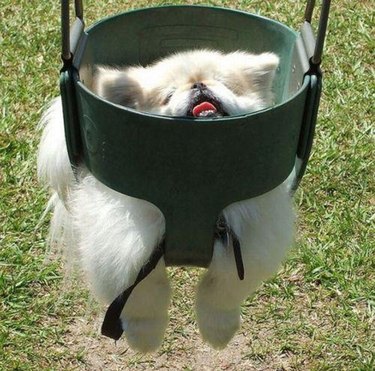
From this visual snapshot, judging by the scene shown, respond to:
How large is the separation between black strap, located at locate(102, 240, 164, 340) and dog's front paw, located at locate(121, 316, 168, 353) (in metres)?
0.06

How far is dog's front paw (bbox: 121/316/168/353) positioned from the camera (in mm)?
2240

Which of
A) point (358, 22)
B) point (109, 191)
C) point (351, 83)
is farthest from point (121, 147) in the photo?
point (358, 22)

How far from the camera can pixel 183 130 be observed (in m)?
1.69

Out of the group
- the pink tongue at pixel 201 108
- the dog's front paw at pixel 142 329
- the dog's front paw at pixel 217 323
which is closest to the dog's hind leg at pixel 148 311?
the dog's front paw at pixel 142 329

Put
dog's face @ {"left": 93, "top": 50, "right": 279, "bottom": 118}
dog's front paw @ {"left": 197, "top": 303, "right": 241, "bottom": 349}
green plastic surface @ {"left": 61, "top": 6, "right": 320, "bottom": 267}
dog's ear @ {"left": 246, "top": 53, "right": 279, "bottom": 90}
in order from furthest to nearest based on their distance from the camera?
1. dog's ear @ {"left": 246, "top": 53, "right": 279, "bottom": 90}
2. dog's front paw @ {"left": 197, "top": 303, "right": 241, "bottom": 349}
3. dog's face @ {"left": 93, "top": 50, "right": 279, "bottom": 118}
4. green plastic surface @ {"left": 61, "top": 6, "right": 320, "bottom": 267}

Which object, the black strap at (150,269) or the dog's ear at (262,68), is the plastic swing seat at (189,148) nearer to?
the black strap at (150,269)

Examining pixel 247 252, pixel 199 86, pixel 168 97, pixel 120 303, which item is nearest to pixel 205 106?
pixel 199 86

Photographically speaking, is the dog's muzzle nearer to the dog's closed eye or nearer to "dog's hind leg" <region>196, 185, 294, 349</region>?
the dog's closed eye

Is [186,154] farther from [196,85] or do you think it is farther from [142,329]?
[142,329]

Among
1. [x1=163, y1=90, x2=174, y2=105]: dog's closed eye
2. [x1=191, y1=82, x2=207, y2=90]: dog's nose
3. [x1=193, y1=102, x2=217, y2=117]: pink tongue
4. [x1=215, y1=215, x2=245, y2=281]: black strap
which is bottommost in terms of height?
[x1=215, y1=215, x2=245, y2=281]: black strap

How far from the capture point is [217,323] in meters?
2.26

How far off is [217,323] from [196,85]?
28.1 inches

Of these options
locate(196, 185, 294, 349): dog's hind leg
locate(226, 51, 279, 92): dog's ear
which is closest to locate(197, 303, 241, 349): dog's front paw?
locate(196, 185, 294, 349): dog's hind leg

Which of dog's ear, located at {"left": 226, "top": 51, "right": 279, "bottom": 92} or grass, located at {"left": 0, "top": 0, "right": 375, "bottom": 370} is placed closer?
dog's ear, located at {"left": 226, "top": 51, "right": 279, "bottom": 92}
